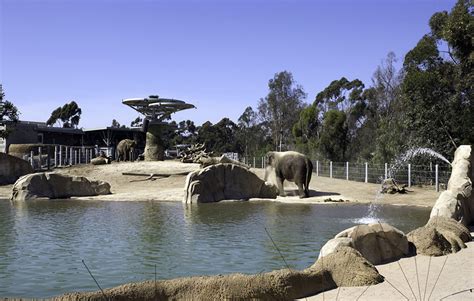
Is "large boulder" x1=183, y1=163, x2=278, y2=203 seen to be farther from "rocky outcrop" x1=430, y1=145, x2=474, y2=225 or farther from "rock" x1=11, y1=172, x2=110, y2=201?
"rocky outcrop" x1=430, y1=145, x2=474, y2=225

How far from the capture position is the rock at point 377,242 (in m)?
7.65

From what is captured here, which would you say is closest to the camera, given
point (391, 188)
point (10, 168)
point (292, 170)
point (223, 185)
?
point (223, 185)

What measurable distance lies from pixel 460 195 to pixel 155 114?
30.4m

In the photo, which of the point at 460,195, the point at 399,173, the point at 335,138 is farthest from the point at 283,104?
the point at 460,195

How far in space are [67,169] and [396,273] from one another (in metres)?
27.0

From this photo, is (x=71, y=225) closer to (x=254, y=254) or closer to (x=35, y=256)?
(x=35, y=256)

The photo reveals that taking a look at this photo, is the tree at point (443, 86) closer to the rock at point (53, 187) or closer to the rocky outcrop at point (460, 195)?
the rocky outcrop at point (460, 195)

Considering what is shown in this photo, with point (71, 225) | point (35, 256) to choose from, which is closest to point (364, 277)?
point (35, 256)

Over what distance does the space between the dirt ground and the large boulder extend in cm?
92

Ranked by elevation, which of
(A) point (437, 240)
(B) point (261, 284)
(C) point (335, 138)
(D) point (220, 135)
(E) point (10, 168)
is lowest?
(B) point (261, 284)

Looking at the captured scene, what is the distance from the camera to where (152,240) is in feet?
34.1

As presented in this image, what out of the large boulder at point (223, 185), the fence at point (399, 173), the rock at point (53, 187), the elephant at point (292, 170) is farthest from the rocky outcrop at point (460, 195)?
the rock at point (53, 187)

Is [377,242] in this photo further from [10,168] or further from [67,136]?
[67,136]

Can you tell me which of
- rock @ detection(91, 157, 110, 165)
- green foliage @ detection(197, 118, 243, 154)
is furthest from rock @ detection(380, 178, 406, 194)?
green foliage @ detection(197, 118, 243, 154)
